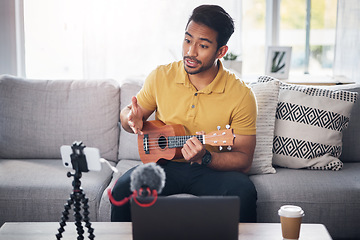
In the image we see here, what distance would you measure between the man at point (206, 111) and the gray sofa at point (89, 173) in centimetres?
19

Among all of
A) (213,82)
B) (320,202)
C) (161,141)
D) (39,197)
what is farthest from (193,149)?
(39,197)

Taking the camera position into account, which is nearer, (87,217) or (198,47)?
(87,217)

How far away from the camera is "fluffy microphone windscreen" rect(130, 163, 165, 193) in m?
1.19

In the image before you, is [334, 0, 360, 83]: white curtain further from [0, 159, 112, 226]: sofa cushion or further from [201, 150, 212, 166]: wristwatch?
[0, 159, 112, 226]: sofa cushion

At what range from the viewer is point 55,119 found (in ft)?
8.37

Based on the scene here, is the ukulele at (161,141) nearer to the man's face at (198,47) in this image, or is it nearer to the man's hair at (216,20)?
the man's face at (198,47)

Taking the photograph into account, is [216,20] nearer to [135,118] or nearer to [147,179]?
[135,118]

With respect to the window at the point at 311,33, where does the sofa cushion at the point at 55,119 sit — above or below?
below

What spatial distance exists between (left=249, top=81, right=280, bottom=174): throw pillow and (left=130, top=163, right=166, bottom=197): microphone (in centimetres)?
112

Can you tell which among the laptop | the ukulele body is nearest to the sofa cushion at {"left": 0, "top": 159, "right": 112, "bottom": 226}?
the ukulele body

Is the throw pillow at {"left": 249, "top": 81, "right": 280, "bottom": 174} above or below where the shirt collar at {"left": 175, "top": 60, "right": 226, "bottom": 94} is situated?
below

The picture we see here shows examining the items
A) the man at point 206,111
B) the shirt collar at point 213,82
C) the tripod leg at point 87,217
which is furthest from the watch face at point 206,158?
the tripod leg at point 87,217

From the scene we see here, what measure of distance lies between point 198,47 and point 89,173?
84 centimetres

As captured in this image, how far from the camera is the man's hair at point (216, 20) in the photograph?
2.02m
